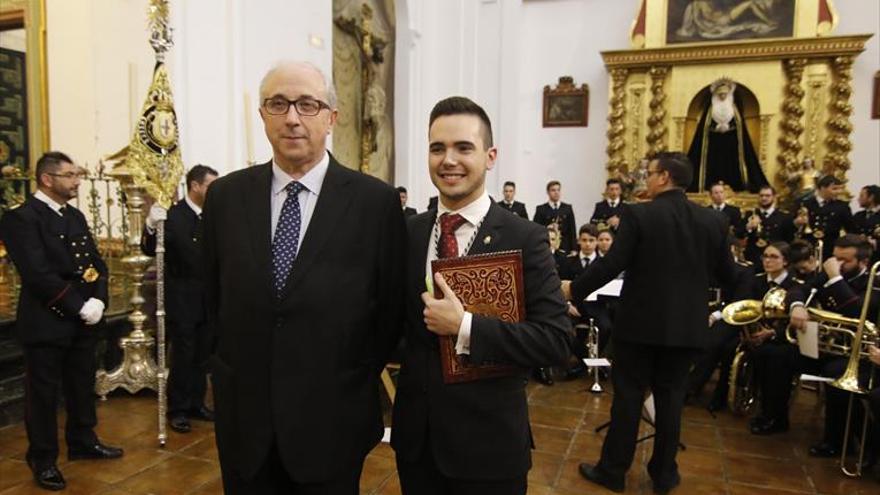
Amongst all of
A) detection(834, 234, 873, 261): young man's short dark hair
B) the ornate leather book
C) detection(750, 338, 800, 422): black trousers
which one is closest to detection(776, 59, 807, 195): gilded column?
detection(834, 234, 873, 261): young man's short dark hair

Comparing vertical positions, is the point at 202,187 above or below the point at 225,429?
above

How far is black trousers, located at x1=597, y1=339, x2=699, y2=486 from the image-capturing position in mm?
3414

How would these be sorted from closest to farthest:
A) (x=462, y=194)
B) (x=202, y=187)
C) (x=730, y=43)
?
(x=462, y=194) < (x=202, y=187) < (x=730, y=43)

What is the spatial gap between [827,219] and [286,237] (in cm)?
873

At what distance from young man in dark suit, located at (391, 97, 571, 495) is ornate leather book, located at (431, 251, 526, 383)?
0.11ft

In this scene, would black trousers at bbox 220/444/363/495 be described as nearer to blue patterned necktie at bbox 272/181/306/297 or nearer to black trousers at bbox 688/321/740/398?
blue patterned necktie at bbox 272/181/306/297

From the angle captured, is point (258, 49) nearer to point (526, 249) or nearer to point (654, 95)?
point (526, 249)

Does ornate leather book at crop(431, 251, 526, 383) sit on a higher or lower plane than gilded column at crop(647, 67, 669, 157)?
lower

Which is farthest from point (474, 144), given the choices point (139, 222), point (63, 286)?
point (139, 222)

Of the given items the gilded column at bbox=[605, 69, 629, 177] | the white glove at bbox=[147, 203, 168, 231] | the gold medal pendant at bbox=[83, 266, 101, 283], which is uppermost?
the gilded column at bbox=[605, 69, 629, 177]

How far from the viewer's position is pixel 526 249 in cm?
178

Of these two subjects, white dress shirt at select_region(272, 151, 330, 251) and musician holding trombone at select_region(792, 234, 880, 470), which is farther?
musician holding trombone at select_region(792, 234, 880, 470)

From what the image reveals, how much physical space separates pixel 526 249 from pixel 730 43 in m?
11.6

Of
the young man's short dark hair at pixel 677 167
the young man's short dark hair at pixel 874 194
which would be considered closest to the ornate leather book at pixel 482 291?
the young man's short dark hair at pixel 677 167
